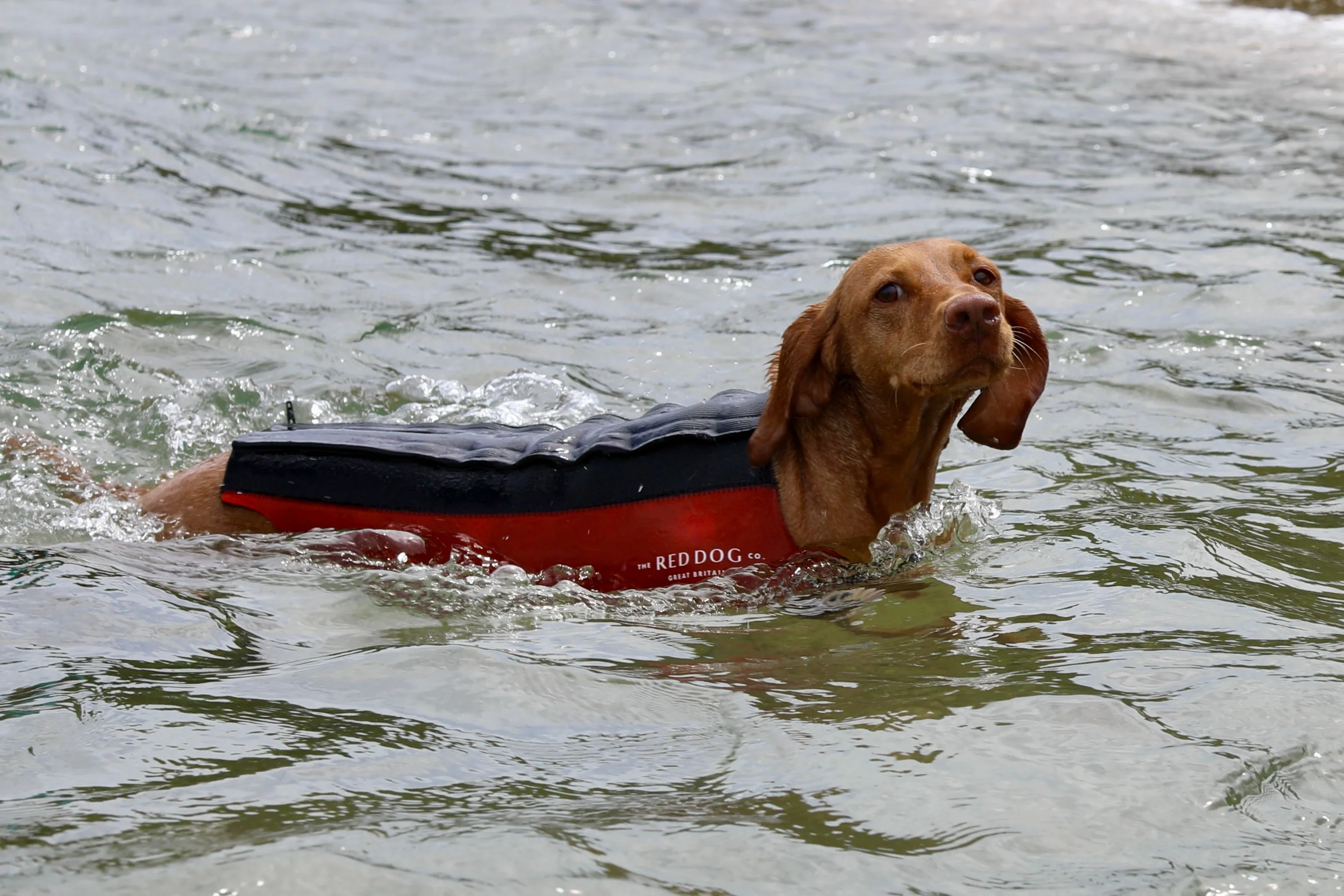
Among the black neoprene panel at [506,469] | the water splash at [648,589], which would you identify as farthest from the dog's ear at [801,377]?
the water splash at [648,589]

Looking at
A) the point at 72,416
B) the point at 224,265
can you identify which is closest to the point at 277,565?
the point at 72,416

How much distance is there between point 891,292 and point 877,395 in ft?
1.12

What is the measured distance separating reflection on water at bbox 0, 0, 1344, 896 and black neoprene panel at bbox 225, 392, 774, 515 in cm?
21

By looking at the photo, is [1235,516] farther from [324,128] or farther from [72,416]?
[324,128]

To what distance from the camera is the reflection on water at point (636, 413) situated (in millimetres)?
3023

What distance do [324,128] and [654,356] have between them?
6638 mm

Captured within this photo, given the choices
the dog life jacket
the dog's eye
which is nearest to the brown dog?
the dog's eye

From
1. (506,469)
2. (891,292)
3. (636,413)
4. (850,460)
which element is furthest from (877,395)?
(636,413)

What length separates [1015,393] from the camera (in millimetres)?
4883

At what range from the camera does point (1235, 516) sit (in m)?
5.47

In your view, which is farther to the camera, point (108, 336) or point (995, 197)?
point (995, 197)

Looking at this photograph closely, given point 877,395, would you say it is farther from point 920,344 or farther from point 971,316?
point 971,316

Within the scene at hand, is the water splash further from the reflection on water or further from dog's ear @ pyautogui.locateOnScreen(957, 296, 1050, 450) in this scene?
dog's ear @ pyautogui.locateOnScreen(957, 296, 1050, 450)

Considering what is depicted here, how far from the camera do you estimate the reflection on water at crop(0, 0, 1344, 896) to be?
3.02 meters
